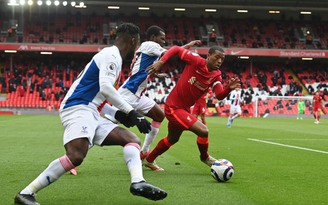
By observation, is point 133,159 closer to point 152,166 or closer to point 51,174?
point 51,174

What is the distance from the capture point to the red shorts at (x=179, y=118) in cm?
753

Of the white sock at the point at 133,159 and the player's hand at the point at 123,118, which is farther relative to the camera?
the player's hand at the point at 123,118

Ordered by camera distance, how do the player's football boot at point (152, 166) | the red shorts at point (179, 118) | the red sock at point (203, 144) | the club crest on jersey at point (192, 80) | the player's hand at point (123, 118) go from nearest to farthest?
1. the player's hand at point (123, 118)
2. the red shorts at point (179, 118)
3. the red sock at point (203, 144)
4. the club crest on jersey at point (192, 80)
5. the player's football boot at point (152, 166)

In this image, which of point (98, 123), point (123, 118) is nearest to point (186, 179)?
point (123, 118)

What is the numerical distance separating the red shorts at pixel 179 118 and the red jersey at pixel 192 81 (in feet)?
0.32

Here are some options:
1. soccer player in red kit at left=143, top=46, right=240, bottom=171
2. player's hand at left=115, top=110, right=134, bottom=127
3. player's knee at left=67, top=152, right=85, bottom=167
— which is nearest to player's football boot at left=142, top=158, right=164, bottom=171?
soccer player in red kit at left=143, top=46, right=240, bottom=171

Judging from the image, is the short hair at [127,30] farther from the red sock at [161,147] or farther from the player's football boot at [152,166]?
the player's football boot at [152,166]

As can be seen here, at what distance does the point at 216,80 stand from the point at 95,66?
3101 mm

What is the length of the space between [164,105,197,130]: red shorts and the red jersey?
3.8 inches

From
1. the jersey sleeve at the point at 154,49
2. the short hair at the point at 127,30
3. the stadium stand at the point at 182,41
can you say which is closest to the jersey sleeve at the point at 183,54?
the jersey sleeve at the point at 154,49

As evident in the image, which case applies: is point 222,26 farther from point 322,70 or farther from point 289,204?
point 289,204

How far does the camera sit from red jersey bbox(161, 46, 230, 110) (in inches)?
305

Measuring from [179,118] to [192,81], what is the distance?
662 mm

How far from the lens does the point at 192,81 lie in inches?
308
